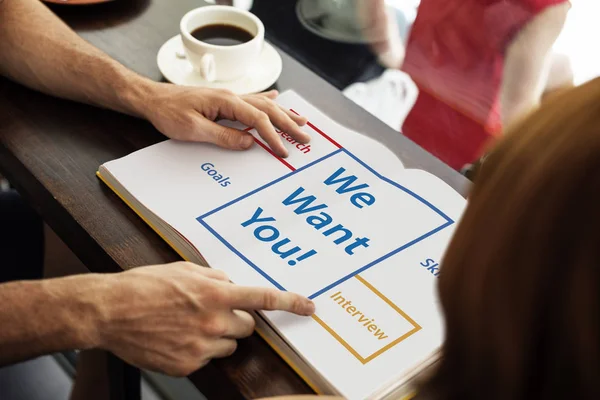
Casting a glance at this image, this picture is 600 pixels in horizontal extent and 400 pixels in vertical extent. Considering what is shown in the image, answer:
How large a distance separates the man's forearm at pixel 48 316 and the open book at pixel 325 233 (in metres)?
0.11

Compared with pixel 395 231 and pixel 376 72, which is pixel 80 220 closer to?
pixel 395 231

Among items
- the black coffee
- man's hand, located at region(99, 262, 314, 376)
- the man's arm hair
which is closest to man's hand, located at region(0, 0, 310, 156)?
the black coffee

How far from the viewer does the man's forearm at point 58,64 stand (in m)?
0.89

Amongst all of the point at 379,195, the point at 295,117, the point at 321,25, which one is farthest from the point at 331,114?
the point at 321,25

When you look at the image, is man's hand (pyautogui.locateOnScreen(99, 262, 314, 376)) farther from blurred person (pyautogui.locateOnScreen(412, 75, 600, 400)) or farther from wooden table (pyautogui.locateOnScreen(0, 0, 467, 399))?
blurred person (pyautogui.locateOnScreen(412, 75, 600, 400))

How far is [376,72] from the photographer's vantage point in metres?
1.98

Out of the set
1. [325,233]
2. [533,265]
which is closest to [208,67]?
[325,233]

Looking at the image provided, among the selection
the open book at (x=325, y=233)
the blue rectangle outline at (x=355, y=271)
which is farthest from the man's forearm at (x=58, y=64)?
the blue rectangle outline at (x=355, y=271)

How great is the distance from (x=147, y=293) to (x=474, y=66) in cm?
105

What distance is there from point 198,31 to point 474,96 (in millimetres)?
724

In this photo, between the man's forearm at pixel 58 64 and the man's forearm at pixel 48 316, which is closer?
the man's forearm at pixel 48 316

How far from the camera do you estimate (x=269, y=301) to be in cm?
65

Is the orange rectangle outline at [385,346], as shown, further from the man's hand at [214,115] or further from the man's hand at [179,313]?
the man's hand at [214,115]

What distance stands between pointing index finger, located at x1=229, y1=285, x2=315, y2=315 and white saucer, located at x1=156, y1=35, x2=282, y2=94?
0.37 meters
